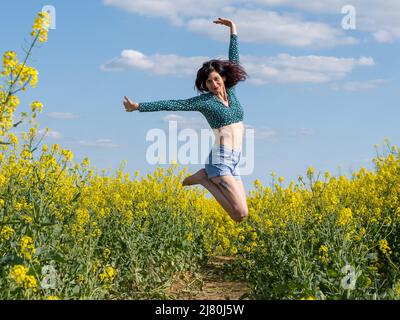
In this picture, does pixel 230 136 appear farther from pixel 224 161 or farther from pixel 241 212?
pixel 241 212

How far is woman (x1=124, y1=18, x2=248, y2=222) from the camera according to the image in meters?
5.46

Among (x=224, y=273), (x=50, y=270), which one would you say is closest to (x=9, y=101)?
(x=50, y=270)

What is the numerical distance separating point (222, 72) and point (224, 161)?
91cm

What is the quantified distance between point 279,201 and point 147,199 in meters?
1.83

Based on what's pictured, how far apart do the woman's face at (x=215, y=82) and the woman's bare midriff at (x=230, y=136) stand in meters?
0.39

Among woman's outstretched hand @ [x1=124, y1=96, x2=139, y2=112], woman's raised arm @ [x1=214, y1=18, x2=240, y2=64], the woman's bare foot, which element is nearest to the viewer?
woman's outstretched hand @ [x1=124, y1=96, x2=139, y2=112]

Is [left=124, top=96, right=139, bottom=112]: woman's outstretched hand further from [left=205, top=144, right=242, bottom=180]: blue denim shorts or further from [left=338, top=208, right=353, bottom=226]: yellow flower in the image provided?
[left=338, top=208, right=353, bottom=226]: yellow flower

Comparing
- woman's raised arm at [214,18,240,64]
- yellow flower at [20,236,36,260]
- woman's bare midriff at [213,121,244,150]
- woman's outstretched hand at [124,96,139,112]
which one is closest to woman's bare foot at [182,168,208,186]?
woman's bare midriff at [213,121,244,150]

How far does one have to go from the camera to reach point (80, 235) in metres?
Answer: 5.34

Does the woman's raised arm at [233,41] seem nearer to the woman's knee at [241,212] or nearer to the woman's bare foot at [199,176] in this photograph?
the woman's bare foot at [199,176]

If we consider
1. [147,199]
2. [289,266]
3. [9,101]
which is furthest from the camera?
[147,199]

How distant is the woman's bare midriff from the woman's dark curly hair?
0.52 m

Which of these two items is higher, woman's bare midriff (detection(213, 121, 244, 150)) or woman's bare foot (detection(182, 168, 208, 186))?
woman's bare midriff (detection(213, 121, 244, 150))
